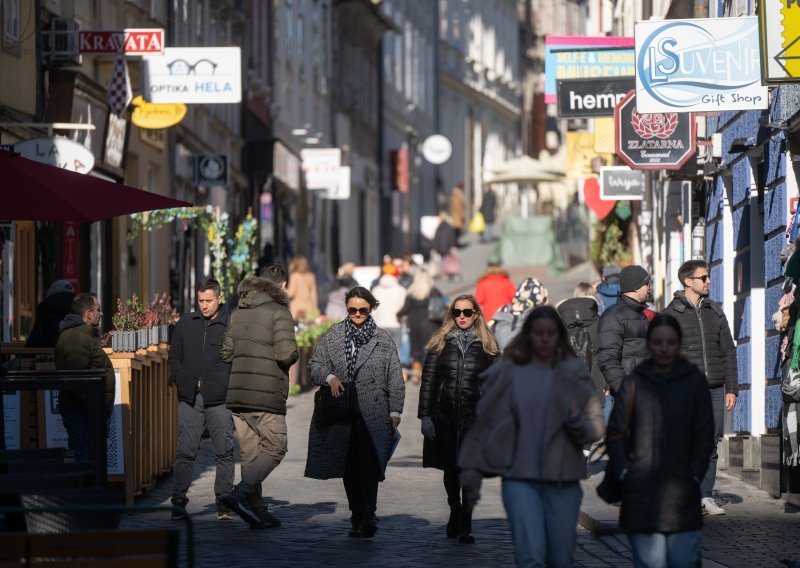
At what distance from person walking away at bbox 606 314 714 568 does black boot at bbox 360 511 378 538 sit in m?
4.50

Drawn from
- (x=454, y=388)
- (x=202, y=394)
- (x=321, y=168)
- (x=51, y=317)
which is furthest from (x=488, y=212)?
(x=454, y=388)

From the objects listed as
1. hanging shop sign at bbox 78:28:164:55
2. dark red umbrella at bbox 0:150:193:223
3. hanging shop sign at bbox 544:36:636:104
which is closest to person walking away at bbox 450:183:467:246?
hanging shop sign at bbox 544:36:636:104

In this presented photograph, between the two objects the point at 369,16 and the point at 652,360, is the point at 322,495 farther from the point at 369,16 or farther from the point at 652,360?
the point at 369,16

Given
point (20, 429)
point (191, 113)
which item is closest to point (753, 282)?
point (20, 429)

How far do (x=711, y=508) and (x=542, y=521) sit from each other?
5.36m

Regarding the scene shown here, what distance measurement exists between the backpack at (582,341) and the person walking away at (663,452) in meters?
9.28

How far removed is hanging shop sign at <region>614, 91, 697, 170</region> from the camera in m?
18.9

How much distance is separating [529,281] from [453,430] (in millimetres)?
6230

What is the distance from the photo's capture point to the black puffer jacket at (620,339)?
42.3ft

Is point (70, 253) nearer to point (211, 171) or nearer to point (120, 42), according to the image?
point (120, 42)

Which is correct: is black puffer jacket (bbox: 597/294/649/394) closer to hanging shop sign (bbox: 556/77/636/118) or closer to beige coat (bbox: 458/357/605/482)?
beige coat (bbox: 458/357/605/482)

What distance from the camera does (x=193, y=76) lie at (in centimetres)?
2117

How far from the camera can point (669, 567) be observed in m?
8.03

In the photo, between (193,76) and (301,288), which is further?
(301,288)
